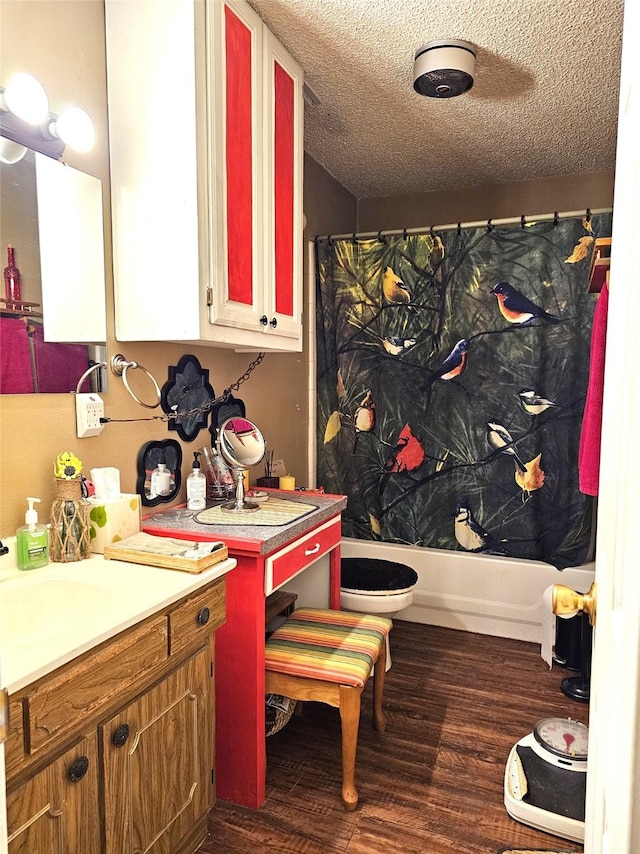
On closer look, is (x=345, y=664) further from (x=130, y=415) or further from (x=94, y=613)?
(x=130, y=415)

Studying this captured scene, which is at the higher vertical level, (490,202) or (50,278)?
(490,202)

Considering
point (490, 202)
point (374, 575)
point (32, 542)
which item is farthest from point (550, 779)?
point (490, 202)

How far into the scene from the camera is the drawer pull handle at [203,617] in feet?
4.69

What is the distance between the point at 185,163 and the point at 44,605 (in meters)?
1.24

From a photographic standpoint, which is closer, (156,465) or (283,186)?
(156,465)

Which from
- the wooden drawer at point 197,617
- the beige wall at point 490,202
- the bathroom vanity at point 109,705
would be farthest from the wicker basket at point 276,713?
the beige wall at point 490,202

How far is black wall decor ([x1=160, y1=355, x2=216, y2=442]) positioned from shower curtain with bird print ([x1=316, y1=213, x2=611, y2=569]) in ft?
3.62

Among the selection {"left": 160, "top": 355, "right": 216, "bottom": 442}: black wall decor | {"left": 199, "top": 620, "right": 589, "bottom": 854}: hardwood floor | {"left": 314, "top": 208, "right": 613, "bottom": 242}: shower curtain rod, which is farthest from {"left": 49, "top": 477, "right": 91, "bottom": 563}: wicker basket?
{"left": 314, "top": 208, "right": 613, "bottom": 242}: shower curtain rod

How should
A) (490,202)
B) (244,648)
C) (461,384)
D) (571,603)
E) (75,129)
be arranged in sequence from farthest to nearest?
(490,202), (461,384), (244,648), (75,129), (571,603)

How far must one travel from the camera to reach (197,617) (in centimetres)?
142

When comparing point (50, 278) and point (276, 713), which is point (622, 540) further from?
point (276, 713)

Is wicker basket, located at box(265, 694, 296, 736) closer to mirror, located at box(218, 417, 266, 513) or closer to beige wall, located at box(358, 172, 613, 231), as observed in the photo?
mirror, located at box(218, 417, 266, 513)

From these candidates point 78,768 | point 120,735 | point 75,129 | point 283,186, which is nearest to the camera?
point 78,768

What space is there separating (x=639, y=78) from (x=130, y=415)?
5.46 ft
